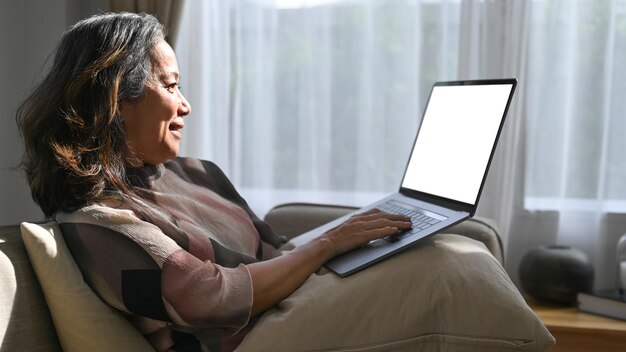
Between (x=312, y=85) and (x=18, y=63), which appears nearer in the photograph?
(x=312, y=85)

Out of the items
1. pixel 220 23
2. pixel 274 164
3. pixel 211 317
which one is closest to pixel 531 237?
pixel 274 164

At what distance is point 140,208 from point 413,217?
0.55 meters

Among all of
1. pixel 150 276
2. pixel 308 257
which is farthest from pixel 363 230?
pixel 150 276

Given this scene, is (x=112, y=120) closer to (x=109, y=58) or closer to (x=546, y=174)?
(x=109, y=58)

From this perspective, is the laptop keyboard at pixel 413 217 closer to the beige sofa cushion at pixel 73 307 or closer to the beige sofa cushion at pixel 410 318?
Result: the beige sofa cushion at pixel 410 318

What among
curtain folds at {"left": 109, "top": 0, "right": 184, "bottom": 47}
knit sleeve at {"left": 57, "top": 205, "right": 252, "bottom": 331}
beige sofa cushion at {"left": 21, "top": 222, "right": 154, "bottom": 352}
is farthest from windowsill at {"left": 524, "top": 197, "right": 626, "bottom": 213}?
beige sofa cushion at {"left": 21, "top": 222, "right": 154, "bottom": 352}

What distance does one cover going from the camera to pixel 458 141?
164cm

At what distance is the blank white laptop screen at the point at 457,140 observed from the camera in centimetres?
151

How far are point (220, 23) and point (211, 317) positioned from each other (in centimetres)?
184

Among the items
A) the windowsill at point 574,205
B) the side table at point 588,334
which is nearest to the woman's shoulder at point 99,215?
the side table at point 588,334

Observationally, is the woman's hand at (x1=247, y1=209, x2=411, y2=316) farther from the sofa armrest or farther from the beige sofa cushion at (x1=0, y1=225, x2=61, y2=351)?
the sofa armrest

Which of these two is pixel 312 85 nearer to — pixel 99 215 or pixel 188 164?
pixel 188 164

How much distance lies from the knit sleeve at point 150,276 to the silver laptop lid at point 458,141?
51 centimetres

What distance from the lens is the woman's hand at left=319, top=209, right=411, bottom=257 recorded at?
1.33 m
